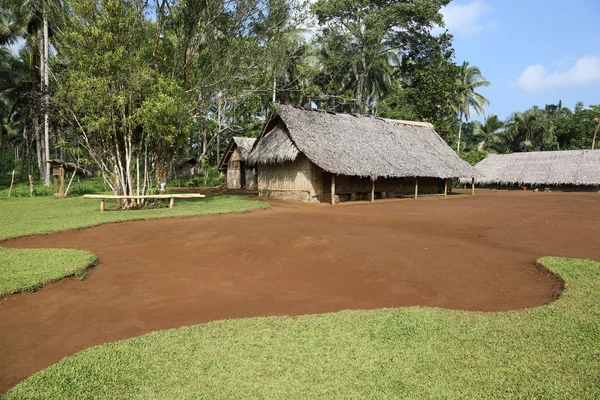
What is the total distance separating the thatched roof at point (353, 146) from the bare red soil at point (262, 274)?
7396 millimetres

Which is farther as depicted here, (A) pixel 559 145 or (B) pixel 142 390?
(A) pixel 559 145

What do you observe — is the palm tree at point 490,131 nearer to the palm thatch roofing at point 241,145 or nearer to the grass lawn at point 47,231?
the palm thatch roofing at point 241,145

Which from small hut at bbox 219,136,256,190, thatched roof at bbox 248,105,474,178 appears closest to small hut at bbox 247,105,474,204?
thatched roof at bbox 248,105,474,178

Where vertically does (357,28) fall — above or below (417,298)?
above

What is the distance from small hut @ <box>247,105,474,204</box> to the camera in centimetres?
1805

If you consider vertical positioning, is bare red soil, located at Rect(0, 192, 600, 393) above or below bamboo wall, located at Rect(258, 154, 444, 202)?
below

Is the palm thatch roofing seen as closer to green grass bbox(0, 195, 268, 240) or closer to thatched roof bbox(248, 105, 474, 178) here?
thatched roof bbox(248, 105, 474, 178)

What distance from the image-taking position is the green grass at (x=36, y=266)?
18.5 ft

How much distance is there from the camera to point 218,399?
9.69ft

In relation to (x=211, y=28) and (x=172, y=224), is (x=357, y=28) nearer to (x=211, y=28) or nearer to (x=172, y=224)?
(x=211, y=28)

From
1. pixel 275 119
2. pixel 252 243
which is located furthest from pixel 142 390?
pixel 275 119

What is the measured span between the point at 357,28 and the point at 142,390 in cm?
3202

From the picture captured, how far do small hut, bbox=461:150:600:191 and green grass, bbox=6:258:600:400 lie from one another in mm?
25538

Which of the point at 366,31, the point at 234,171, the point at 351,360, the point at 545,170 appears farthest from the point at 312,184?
the point at 545,170
